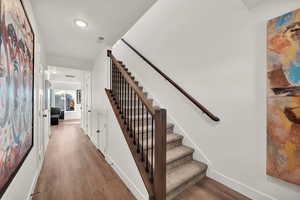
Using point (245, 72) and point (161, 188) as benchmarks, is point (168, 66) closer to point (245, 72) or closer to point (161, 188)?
point (245, 72)

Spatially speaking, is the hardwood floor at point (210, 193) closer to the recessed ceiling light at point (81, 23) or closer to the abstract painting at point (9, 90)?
the abstract painting at point (9, 90)

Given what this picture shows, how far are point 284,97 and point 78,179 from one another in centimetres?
284

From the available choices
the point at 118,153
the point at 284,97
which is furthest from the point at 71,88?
the point at 284,97

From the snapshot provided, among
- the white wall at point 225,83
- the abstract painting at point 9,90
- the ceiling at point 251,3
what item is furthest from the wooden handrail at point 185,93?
the abstract painting at point 9,90

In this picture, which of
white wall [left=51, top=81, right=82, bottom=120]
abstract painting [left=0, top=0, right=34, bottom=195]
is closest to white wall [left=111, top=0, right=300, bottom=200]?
abstract painting [left=0, top=0, right=34, bottom=195]

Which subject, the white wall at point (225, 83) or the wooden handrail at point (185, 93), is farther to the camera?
the wooden handrail at point (185, 93)

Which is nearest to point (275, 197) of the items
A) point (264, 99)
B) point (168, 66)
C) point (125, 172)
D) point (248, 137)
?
point (248, 137)

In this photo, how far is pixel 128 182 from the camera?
5.88ft

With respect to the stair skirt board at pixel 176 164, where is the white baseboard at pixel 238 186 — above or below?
below

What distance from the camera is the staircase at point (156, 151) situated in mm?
1245

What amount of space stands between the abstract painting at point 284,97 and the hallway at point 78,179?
1.68m

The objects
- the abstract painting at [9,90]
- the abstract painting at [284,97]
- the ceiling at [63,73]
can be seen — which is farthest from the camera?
the ceiling at [63,73]

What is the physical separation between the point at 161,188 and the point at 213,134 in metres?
1.08

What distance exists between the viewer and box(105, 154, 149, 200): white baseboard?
152cm
